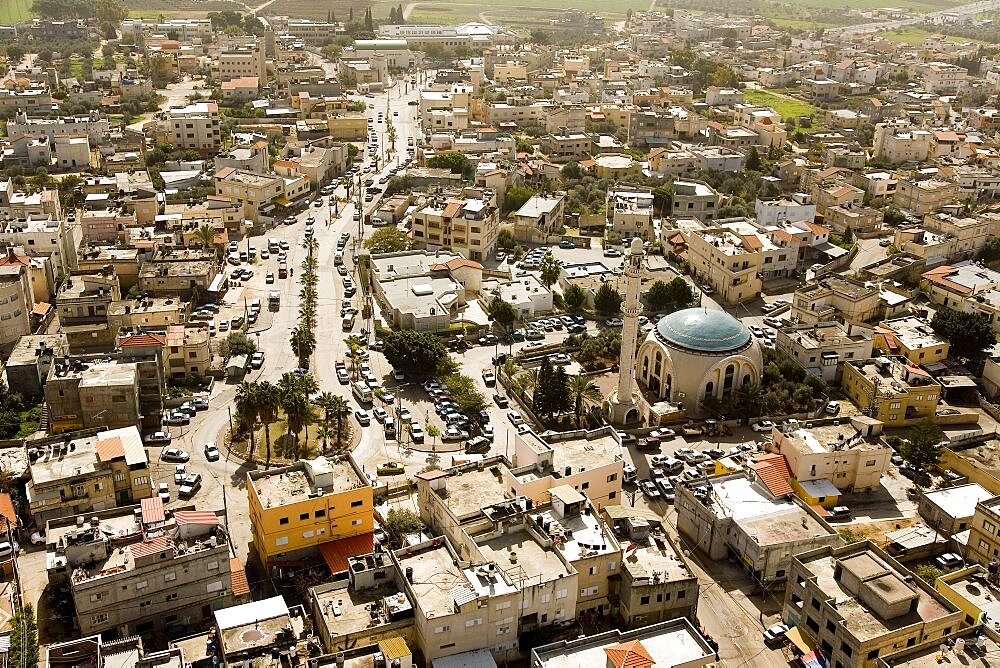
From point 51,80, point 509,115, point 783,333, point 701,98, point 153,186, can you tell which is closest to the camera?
point 783,333

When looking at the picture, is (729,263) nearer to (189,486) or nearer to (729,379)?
(729,379)

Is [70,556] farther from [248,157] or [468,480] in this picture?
[248,157]

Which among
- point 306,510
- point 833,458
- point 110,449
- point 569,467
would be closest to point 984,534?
point 833,458

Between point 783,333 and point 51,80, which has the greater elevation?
point 51,80

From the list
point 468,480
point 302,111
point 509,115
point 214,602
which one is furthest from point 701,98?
point 214,602

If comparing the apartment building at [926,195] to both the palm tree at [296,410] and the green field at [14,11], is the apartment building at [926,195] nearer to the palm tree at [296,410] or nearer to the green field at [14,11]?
the palm tree at [296,410]
